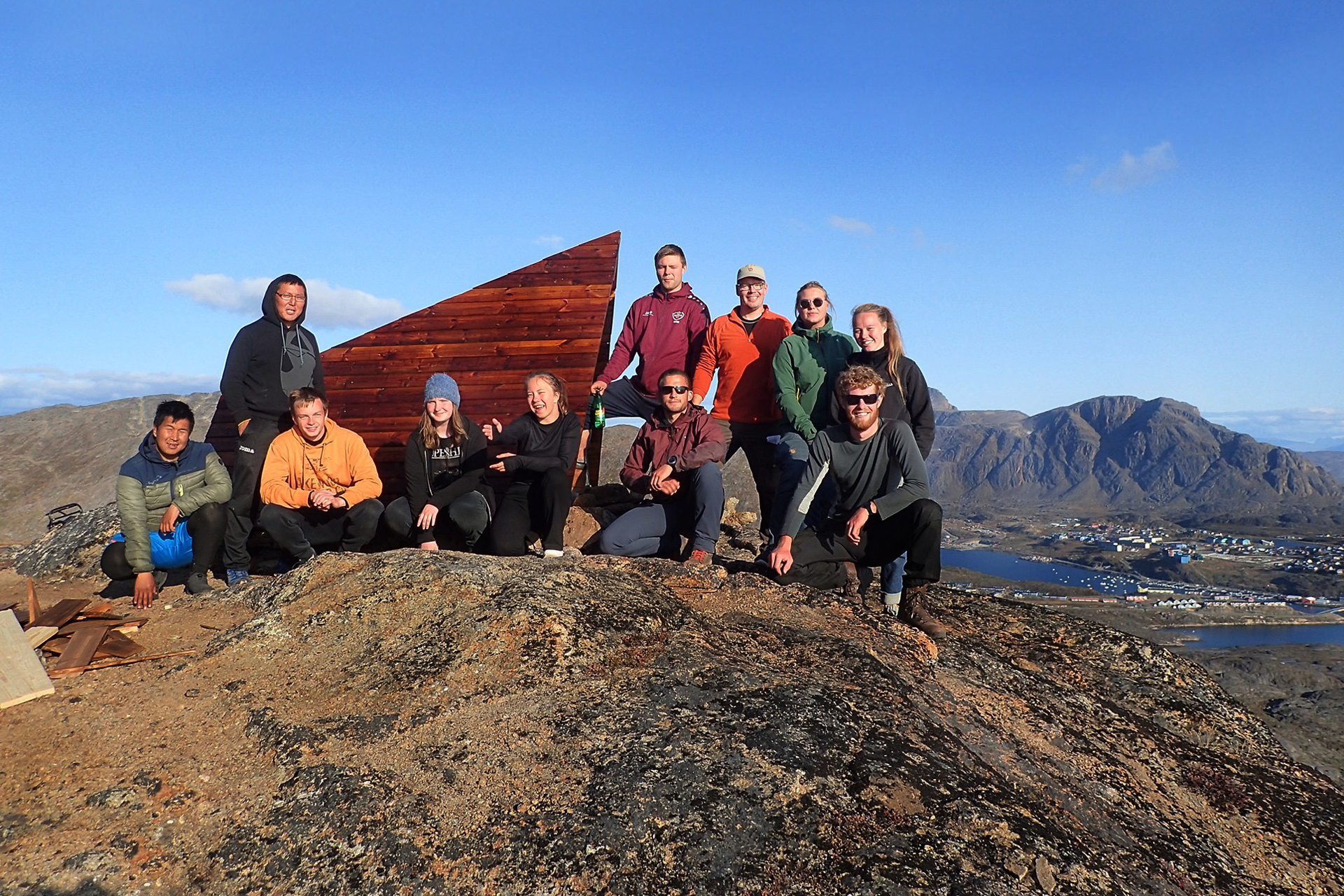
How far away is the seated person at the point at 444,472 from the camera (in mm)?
6922

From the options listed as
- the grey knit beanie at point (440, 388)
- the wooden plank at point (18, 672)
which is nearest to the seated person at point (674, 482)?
the grey knit beanie at point (440, 388)

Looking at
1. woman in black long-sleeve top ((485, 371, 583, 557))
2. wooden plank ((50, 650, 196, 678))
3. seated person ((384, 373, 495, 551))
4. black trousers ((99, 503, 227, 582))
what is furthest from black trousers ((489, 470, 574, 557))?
wooden plank ((50, 650, 196, 678))

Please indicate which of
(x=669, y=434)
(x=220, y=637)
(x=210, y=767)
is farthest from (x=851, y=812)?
(x=669, y=434)

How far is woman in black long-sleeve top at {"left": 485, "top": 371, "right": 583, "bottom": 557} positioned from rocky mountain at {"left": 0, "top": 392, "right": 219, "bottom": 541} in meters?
22.9

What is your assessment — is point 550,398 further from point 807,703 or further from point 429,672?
point 807,703

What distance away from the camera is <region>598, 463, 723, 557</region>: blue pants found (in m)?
6.55

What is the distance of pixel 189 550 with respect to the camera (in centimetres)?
631

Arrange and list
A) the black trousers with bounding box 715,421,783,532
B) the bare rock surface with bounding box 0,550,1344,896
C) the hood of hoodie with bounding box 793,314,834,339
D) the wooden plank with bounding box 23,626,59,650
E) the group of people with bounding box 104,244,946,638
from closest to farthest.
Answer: the bare rock surface with bounding box 0,550,1344,896
the wooden plank with bounding box 23,626,59,650
the group of people with bounding box 104,244,946,638
the hood of hoodie with bounding box 793,314,834,339
the black trousers with bounding box 715,421,783,532

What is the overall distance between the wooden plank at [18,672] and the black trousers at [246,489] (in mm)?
2364

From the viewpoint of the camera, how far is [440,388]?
7.01 meters

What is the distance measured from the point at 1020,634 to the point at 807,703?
10.8ft

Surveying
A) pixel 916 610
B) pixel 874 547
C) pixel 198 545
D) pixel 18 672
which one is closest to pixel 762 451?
pixel 874 547

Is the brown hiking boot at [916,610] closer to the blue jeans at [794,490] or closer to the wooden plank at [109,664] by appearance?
the blue jeans at [794,490]

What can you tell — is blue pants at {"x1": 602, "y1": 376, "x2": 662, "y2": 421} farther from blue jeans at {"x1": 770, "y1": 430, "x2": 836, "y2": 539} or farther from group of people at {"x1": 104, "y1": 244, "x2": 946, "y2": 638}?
blue jeans at {"x1": 770, "y1": 430, "x2": 836, "y2": 539}
